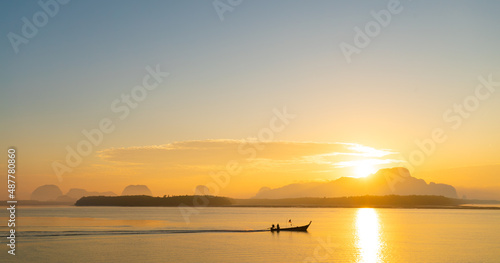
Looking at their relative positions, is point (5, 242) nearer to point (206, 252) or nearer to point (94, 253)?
point (94, 253)

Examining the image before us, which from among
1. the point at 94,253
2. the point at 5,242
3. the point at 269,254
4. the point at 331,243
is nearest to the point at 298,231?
the point at 331,243

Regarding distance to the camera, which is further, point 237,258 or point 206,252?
point 206,252

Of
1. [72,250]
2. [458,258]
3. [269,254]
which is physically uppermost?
[72,250]

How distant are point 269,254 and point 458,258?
20.2 metres

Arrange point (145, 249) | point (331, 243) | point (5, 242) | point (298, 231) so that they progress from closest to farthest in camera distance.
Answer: point (145, 249)
point (5, 242)
point (331, 243)
point (298, 231)

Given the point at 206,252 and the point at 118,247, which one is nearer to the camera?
the point at 206,252

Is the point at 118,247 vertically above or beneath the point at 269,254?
above

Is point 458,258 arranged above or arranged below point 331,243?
below

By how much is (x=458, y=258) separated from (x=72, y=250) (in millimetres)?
42544

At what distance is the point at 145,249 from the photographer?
50906 millimetres

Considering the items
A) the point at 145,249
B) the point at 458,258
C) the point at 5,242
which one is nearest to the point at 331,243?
the point at 458,258

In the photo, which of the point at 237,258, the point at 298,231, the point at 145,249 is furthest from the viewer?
the point at 298,231

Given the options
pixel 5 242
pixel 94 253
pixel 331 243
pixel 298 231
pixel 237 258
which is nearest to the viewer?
pixel 237 258

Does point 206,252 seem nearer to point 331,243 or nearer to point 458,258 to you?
point 331,243
